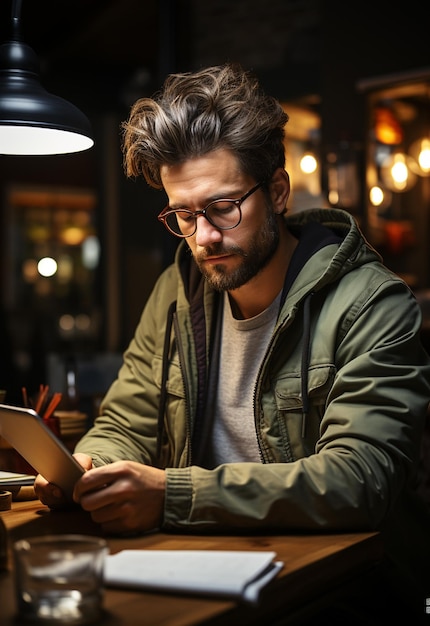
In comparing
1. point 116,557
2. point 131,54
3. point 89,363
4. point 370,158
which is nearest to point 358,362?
point 116,557

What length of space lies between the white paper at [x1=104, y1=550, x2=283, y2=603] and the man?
18 centimetres

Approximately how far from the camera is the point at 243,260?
2100 millimetres

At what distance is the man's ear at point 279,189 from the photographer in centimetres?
221

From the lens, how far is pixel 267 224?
7.06 feet

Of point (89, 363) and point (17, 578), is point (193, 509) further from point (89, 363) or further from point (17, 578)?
point (89, 363)

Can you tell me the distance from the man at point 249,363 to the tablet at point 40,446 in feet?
0.19

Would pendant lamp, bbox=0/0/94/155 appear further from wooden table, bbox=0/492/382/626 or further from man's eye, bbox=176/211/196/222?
wooden table, bbox=0/492/382/626

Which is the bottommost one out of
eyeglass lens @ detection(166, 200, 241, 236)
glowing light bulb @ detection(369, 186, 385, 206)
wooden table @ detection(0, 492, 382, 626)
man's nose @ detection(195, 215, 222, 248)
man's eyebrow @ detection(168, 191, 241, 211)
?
wooden table @ detection(0, 492, 382, 626)

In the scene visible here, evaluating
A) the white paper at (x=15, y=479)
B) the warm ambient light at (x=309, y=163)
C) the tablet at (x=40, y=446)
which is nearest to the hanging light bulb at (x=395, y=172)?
the warm ambient light at (x=309, y=163)

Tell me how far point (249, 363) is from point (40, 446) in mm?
786

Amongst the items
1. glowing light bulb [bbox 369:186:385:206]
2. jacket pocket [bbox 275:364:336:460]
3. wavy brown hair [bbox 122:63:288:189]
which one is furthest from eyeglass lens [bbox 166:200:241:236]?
glowing light bulb [bbox 369:186:385:206]

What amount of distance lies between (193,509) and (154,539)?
3.4 inches

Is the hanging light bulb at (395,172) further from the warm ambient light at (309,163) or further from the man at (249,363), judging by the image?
the man at (249,363)

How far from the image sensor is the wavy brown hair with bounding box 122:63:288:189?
2.08m
